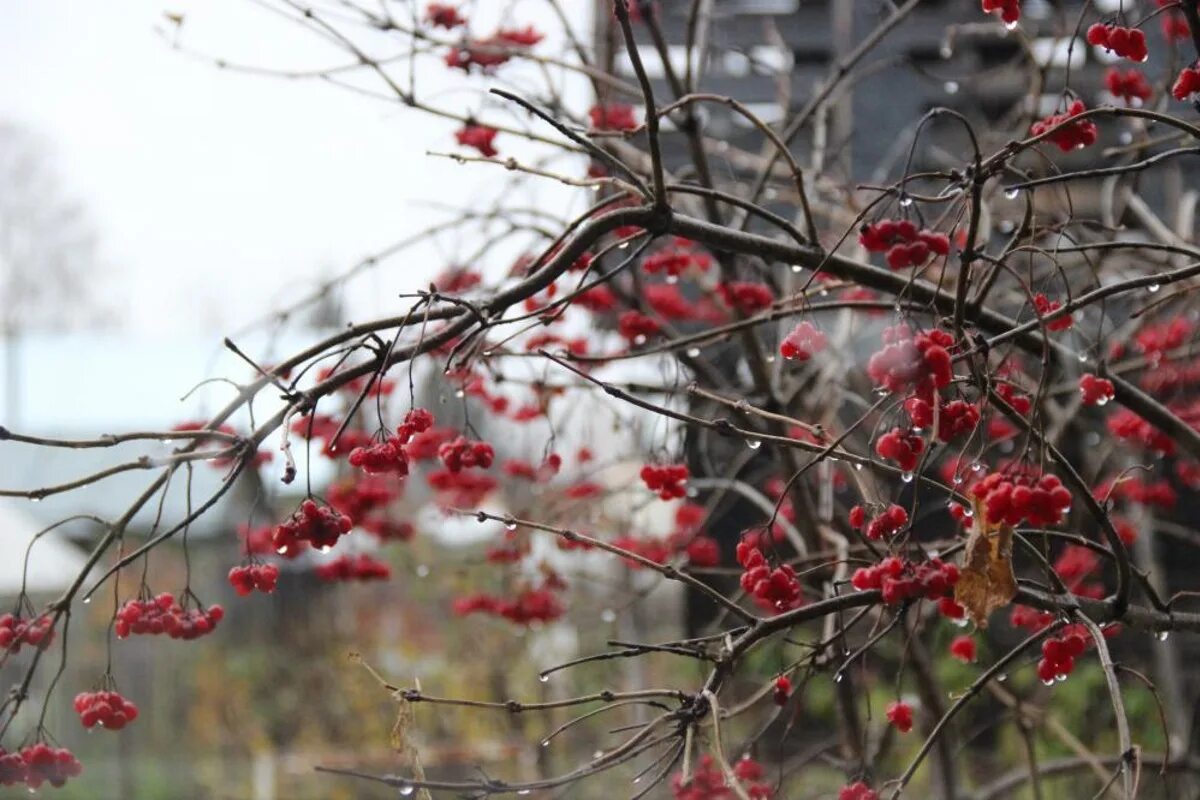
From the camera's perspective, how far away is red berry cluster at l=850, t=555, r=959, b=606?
5.31 feet

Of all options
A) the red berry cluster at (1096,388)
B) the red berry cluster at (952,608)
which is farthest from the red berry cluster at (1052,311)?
the red berry cluster at (952,608)

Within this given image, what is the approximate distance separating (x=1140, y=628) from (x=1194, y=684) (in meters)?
5.02

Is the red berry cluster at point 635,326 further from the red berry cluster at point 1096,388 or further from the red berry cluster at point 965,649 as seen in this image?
the red berry cluster at point 1096,388

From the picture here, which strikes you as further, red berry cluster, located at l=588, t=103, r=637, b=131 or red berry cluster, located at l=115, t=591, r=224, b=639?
red berry cluster, located at l=588, t=103, r=637, b=131

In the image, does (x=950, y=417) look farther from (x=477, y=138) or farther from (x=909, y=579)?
(x=477, y=138)

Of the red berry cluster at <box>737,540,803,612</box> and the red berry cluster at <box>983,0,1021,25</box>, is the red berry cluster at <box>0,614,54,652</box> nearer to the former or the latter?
the red berry cluster at <box>737,540,803,612</box>

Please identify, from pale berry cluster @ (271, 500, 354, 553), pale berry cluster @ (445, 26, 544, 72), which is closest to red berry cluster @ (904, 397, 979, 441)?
pale berry cluster @ (271, 500, 354, 553)

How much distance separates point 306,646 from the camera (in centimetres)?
1056

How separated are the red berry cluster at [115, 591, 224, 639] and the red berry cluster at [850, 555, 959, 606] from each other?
41.1 inches

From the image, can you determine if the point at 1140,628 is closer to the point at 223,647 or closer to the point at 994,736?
the point at 994,736

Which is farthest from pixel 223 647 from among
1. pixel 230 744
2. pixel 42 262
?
pixel 42 262

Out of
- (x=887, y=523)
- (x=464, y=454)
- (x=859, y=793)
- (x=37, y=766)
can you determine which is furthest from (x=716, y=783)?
(x=37, y=766)

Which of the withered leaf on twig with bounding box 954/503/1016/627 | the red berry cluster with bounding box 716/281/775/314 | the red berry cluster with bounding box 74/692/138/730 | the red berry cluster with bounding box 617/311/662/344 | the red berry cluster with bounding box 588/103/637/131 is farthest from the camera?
the red berry cluster with bounding box 588/103/637/131

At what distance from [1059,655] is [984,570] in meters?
0.33
